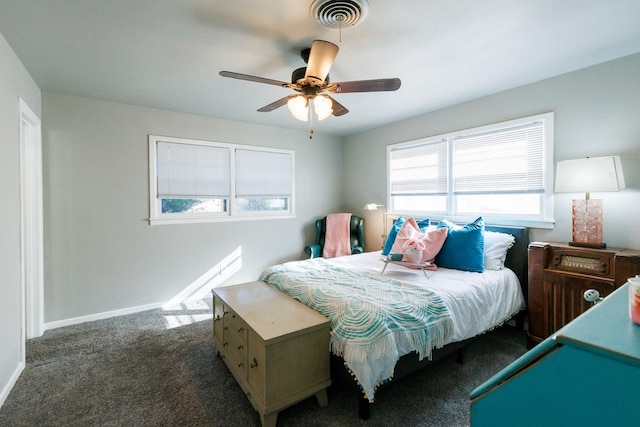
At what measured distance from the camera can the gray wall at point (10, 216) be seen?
200 centimetres

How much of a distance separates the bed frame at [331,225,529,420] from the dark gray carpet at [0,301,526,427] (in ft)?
0.34

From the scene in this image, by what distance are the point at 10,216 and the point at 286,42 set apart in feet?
7.77

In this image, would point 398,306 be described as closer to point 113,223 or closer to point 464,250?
point 464,250

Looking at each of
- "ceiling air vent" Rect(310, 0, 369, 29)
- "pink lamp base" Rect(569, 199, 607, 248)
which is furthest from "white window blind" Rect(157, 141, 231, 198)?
"pink lamp base" Rect(569, 199, 607, 248)

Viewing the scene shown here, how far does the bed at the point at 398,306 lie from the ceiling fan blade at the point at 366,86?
146 cm

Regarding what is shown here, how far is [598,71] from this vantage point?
2473 millimetres

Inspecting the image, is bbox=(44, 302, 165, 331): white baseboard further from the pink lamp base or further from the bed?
the pink lamp base

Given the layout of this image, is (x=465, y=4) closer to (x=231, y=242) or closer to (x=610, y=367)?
(x=610, y=367)

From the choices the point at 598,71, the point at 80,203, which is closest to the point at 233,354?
the point at 80,203

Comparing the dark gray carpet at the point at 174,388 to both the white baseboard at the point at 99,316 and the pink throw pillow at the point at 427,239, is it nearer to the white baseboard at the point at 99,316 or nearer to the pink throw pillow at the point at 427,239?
the white baseboard at the point at 99,316

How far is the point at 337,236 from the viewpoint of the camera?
452 centimetres

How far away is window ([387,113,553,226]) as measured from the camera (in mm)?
2855

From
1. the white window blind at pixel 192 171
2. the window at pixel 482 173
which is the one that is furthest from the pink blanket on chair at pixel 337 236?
the white window blind at pixel 192 171

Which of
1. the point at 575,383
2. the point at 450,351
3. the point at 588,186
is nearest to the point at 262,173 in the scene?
the point at 450,351
